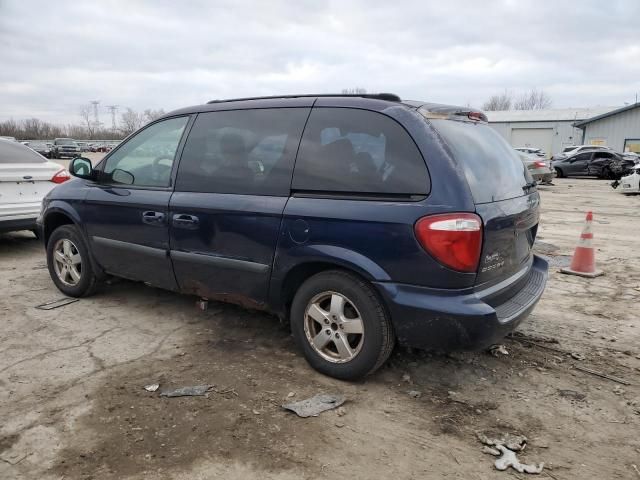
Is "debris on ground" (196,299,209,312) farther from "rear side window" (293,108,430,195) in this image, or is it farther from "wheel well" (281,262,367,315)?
"rear side window" (293,108,430,195)

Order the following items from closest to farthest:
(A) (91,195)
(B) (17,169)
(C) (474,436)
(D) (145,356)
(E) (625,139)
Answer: (C) (474,436) → (D) (145,356) → (A) (91,195) → (B) (17,169) → (E) (625,139)

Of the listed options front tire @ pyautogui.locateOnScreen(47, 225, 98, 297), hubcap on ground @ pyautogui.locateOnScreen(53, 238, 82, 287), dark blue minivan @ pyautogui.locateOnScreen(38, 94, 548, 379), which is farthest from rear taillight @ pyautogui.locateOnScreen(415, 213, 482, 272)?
hubcap on ground @ pyautogui.locateOnScreen(53, 238, 82, 287)

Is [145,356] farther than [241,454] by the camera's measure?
Yes

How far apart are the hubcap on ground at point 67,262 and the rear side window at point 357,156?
277 cm

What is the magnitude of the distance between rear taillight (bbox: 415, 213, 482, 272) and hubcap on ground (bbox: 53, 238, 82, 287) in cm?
354

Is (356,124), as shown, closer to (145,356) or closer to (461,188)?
(461,188)

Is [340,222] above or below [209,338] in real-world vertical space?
above

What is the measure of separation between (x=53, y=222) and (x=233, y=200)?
2.60 metres

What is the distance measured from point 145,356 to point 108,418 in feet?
2.73

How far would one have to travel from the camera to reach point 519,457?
2539 millimetres

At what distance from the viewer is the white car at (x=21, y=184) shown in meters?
6.50

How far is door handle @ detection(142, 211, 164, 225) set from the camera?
155 inches

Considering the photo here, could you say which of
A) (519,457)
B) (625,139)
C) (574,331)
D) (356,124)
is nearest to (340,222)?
A: (356,124)

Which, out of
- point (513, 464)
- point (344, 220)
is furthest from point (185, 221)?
point (513, 464)
